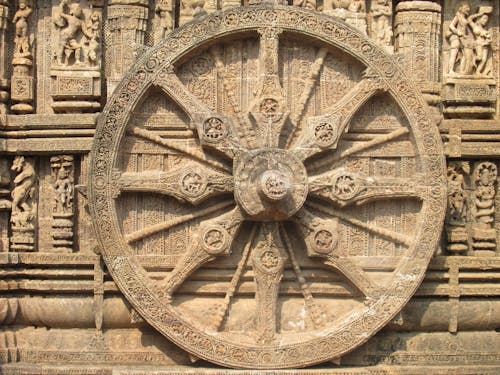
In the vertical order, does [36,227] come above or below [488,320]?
above

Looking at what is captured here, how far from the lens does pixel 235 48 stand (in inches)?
399

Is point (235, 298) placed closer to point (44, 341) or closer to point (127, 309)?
point (127, 309)

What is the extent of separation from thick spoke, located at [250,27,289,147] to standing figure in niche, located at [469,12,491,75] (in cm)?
237

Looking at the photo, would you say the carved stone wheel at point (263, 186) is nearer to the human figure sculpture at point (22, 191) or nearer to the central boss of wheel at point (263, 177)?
the central boss of wheel at point (263, 177)

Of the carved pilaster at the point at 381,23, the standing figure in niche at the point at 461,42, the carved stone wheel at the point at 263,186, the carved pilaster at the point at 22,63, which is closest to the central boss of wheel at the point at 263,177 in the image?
the carved stone wheel at the point at 263,186

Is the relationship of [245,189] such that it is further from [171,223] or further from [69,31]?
[69,31]

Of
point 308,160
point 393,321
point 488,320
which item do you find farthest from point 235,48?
point 488,320

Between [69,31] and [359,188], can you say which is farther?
[69,31]

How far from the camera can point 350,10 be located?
10.4 m

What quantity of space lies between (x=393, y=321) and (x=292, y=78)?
2.82 metres

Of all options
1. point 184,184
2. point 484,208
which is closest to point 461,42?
point 484,208

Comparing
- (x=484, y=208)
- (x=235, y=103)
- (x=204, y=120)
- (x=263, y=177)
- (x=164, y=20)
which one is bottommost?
(x=484, y=208)

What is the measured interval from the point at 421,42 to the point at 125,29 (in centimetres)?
328

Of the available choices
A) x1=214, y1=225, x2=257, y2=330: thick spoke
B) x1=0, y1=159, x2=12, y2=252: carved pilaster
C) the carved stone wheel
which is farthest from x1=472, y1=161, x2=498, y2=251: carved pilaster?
x1=0, y1=159, x2=12, y2=252: carved pilaster
